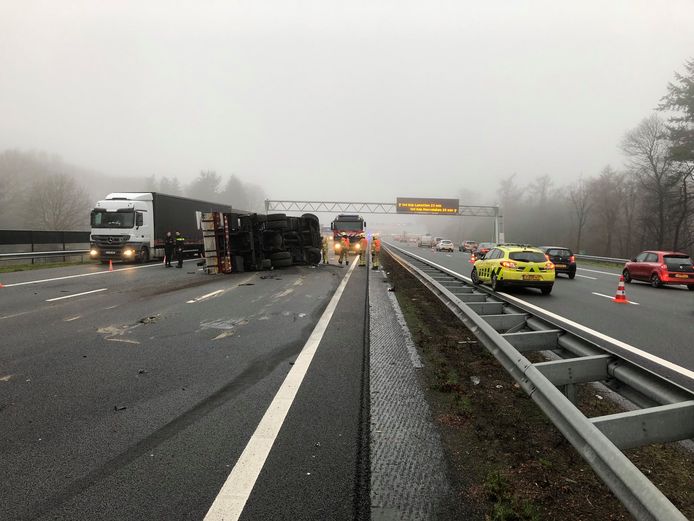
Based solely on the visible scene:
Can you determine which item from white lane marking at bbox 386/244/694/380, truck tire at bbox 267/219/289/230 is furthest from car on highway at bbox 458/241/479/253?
white lane marking at bbox 386/244/694/380

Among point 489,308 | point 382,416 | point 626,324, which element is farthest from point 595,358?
point 626,324

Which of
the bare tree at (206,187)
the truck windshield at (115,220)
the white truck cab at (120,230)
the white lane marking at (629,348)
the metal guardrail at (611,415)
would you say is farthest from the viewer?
the bare tree at (206,187)

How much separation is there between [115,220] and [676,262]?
2557 centimetres

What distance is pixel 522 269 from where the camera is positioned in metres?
12.8

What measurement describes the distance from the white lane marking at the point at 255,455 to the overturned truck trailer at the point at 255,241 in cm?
1383

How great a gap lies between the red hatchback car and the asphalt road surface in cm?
1359

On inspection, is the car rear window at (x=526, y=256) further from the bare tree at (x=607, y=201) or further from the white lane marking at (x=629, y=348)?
the bare tree at (x=607, y=201)

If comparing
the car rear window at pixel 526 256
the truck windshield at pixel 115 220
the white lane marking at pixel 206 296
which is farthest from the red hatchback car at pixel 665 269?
the truck windshield at pixel 115 220

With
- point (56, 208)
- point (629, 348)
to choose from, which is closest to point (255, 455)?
point (629, 348)

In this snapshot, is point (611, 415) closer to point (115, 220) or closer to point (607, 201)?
point (115, 220)

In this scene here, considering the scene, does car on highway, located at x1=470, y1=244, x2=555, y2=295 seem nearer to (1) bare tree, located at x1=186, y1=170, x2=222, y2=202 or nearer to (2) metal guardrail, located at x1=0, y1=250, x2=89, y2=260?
(2) metal guardrail, located at x1=0, y1=250, x2=89, y2=260

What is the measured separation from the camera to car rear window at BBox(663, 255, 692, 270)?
50.2ft

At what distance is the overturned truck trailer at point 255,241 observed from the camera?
1811cm

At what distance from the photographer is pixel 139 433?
3.42 m
